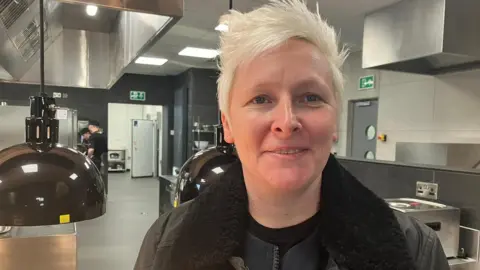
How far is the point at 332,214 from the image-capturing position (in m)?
0.88

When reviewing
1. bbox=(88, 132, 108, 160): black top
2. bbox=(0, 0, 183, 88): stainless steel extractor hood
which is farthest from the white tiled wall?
bbox=(88, 132, 108, 160): black top

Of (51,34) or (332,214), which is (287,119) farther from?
(51,34)

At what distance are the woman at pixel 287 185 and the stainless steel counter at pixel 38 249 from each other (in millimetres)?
2366

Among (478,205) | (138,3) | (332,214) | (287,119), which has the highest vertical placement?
(138,3)

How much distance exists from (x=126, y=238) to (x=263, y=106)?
5.36 meters

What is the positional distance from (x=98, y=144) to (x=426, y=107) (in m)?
7.13

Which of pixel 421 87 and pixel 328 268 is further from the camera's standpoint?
pixel 421 87

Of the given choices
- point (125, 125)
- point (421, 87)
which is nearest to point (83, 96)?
point (125, 125)

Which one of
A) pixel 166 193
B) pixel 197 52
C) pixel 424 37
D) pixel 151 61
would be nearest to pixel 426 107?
pixel 424 37

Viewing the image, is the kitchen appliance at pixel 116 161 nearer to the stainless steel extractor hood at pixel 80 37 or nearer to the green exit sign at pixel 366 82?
the green exit sign at pixel 366 82

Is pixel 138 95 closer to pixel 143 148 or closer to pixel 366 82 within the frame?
pixel 143 148

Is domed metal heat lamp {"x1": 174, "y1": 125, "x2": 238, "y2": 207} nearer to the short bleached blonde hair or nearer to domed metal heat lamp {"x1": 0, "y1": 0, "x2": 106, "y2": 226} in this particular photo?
domed metal heat lamp {"x1": 0, "y1": 0, "x2": 106, "y2": 226}

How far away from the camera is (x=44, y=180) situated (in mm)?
1055

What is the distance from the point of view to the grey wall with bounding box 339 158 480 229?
8.08ft
